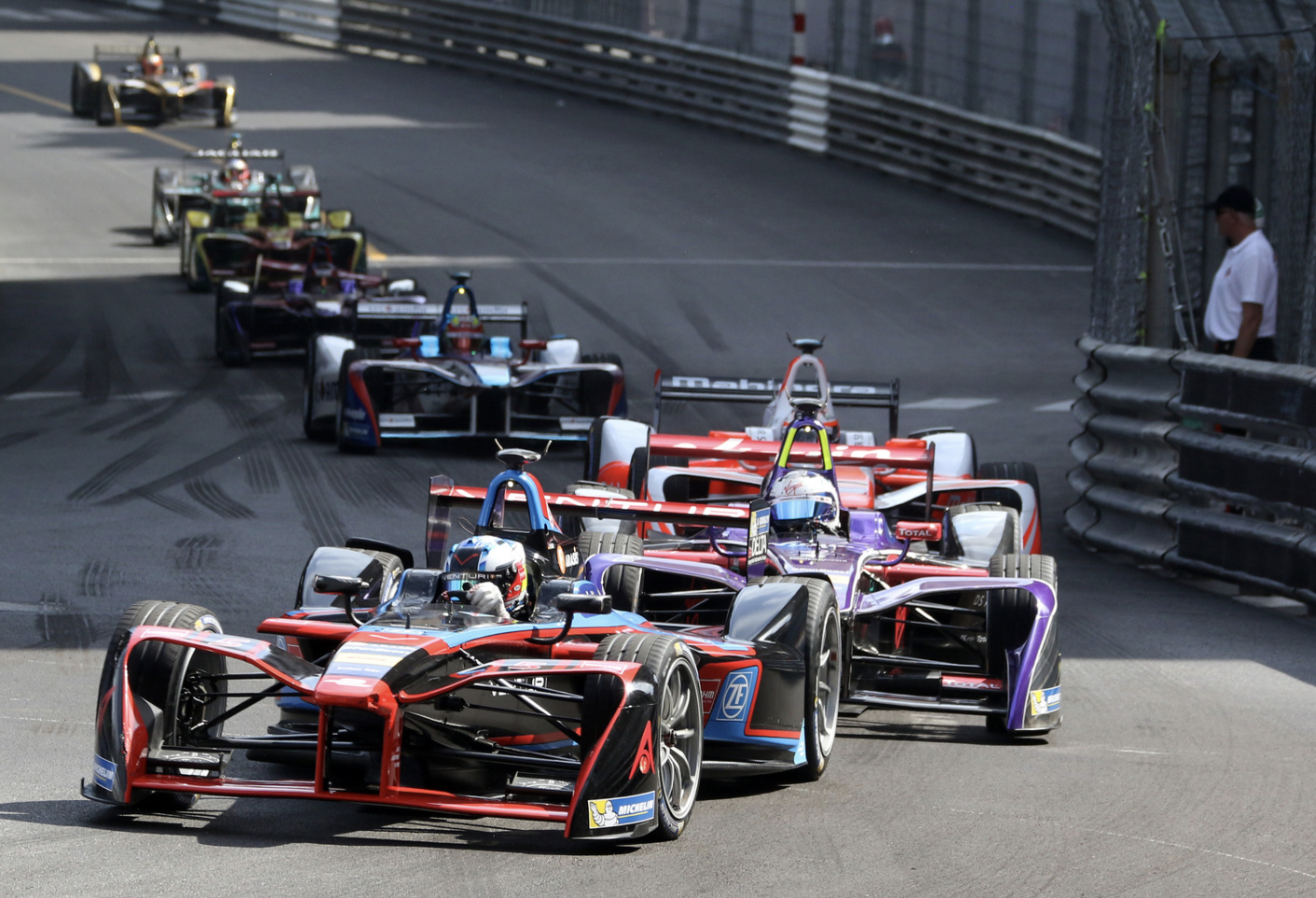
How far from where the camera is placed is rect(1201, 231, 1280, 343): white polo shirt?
11.6m

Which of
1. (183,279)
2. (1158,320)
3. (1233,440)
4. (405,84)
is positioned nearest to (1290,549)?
(1233,440)

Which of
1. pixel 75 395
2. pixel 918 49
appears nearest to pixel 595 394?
pixel 75 395

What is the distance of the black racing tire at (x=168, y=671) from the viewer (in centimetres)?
656

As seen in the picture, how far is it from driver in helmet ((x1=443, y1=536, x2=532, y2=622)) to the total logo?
819mm

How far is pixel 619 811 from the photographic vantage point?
6.12m

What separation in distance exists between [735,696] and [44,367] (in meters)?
13.5

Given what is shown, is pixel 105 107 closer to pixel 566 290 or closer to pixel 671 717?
pixel 566 290

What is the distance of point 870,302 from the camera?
23.4 metres

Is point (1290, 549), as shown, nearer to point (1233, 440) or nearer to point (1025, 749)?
point (1233, 440)

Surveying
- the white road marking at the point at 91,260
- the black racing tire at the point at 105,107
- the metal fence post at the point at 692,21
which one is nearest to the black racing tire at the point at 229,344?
the white road marking at the point at 91,260

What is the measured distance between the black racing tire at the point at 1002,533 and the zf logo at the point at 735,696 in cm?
308

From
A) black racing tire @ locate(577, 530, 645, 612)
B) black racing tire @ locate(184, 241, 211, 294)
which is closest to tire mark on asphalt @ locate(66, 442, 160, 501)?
black racing tire @ locate(577, 530, 645, 612)

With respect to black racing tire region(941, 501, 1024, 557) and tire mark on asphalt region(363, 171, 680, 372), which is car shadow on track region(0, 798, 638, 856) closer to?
black racing tire region(941, 501, 1024, 557)

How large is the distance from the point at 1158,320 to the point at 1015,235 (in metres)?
14.5
